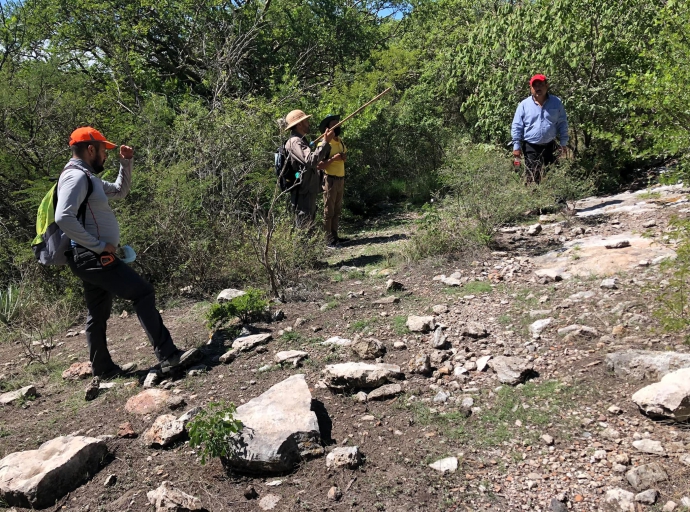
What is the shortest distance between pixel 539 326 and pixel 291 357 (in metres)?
1.80

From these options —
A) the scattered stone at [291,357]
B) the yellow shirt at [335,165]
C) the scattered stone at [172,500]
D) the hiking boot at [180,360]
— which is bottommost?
the scattered stone at [172,500]

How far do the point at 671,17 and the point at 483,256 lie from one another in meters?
3.34

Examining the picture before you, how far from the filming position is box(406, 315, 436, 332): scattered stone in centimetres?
439

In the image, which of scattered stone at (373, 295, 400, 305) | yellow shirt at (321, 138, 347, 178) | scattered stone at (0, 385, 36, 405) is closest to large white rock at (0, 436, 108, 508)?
scattered stone at (0, 385, 36, 405)

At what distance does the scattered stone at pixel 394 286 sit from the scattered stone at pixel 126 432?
8.78 ft

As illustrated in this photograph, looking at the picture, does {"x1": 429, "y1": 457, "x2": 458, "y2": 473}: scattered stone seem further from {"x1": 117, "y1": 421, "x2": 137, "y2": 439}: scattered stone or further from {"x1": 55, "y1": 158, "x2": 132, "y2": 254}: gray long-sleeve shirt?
{"x1": 55, "y1": 158, "x2": 132, "y2": 254}: gray long-sleeve shirt

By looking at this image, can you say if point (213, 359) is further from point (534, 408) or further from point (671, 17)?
point (671, 17)

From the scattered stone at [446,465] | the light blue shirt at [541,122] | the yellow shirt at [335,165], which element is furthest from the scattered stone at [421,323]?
the light blue shirt at [541,122]

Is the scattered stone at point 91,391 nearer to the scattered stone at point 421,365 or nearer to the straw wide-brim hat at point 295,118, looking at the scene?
the scattered stone at point 421,365

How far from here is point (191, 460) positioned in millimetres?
3203

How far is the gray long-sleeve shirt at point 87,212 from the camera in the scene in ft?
12.7


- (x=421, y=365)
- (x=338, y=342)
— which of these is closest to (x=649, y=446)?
(x=421, y=365)

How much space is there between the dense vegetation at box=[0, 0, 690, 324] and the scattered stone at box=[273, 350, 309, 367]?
153 centimetres

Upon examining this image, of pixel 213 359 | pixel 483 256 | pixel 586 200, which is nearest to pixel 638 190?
pixel 586 200
